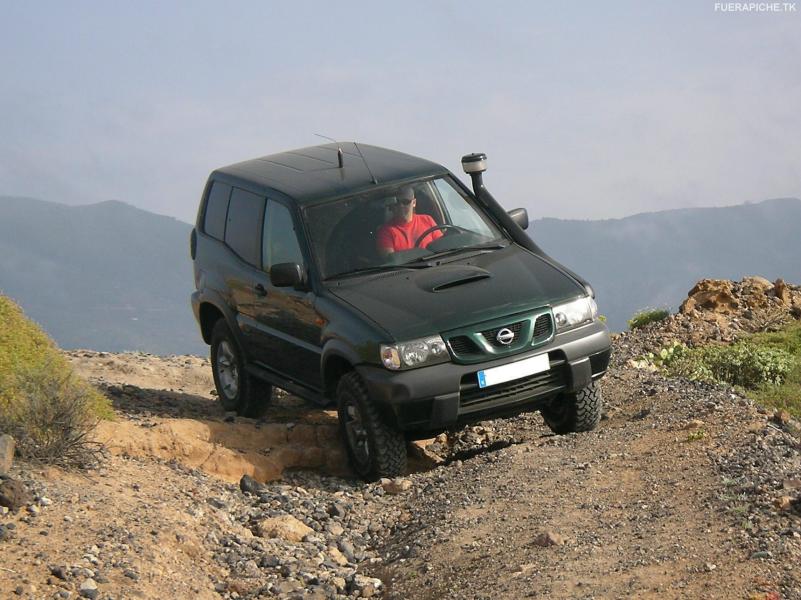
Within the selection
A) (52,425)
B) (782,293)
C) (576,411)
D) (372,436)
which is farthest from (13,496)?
(782,293)

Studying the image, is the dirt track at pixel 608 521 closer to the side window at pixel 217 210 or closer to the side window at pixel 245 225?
the side window at pixel 245 225

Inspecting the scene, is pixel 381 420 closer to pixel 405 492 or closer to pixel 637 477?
pixel 405 492

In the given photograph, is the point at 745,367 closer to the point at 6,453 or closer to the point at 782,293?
the point at 782,293

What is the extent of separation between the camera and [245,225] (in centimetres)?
1032

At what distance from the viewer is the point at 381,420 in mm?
8609

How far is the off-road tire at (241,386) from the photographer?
10.9m

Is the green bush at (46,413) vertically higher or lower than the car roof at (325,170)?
lower

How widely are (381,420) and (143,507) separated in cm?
175

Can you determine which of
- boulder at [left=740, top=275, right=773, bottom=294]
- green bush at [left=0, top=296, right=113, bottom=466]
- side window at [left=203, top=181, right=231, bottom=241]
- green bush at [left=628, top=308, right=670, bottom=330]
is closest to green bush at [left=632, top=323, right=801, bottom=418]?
green bush at [left=628, top=308, right=670, bottom=330]

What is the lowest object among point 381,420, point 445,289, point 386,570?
point 386,570

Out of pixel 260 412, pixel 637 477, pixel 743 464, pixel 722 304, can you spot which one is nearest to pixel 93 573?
pixel 637 477

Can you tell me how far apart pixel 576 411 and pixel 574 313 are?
0.82m

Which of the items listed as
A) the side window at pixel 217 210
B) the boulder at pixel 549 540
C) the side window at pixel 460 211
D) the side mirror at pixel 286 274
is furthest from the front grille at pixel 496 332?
the side window at pixel 217 210

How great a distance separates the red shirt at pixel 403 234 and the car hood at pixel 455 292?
0.88 ft
